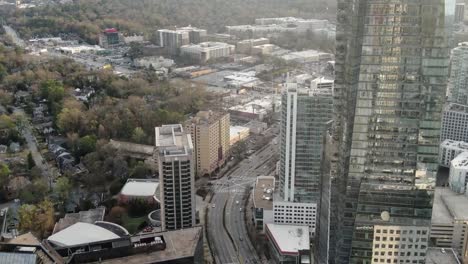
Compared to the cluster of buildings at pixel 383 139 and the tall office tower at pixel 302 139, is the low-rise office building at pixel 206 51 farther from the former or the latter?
the cluster of buildings at pixel 383 139

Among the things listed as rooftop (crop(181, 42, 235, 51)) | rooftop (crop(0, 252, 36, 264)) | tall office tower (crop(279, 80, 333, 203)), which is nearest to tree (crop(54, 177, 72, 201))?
tall office tower (crop(279, 80, 333, 203))

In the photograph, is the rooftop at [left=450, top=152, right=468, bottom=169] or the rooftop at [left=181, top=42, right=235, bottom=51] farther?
the rooftop at [left=181, top=42, right=235, bottom=51]

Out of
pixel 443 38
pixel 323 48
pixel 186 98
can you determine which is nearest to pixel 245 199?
pixel 186 98

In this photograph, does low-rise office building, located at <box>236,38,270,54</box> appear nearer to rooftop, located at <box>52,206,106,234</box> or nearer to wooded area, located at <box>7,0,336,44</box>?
wooded area, located at <box>7,0,336,44</box>

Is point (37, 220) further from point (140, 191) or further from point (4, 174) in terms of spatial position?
point (4, 174)

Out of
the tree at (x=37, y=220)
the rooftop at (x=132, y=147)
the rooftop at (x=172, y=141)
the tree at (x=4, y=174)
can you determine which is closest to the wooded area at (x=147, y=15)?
the rooftop at (x=132, y=147)

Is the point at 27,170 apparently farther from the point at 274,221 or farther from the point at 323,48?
the point at 323,48
